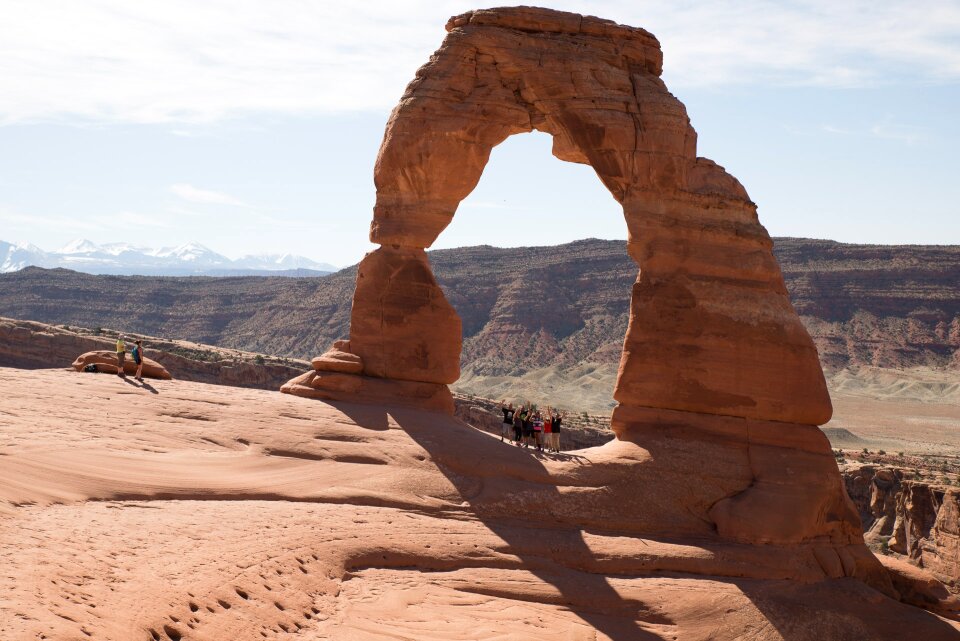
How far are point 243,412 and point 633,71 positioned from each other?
34.7 ft

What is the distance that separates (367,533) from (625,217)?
855 cm

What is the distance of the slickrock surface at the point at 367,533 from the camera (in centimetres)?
1280

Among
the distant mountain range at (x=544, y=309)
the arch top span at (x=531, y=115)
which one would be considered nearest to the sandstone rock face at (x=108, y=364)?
the arch top span at (x=531, y=115)

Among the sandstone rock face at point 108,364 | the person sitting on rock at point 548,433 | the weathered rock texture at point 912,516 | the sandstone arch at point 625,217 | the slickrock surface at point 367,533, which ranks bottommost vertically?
the weathered rock texture at point 912,516

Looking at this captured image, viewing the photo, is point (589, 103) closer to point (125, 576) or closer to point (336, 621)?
point (336, 621)

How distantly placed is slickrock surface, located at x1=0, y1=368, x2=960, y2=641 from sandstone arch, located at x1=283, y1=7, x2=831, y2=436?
123cm

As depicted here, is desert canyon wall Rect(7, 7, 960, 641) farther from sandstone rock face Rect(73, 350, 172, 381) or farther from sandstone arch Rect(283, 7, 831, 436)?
sandstone rock face Rect(73, 350, 172, 381)

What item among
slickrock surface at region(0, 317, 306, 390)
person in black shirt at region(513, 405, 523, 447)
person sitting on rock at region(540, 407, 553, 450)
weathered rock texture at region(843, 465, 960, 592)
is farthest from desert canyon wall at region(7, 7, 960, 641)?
slickrock surface at region(0, 317, 306, 390)

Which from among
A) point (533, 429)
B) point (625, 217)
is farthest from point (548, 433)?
point (625, 217)

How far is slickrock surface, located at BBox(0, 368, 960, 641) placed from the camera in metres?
12.8

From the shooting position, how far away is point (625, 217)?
2106cm

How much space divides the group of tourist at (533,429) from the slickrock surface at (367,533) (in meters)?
1.38

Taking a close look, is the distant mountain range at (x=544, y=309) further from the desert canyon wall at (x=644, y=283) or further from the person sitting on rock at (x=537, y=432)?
the desert canyon wall at (x=644, y=283)

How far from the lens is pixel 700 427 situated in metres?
20.0
